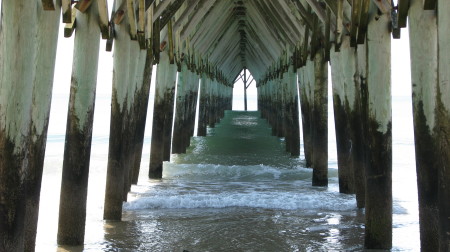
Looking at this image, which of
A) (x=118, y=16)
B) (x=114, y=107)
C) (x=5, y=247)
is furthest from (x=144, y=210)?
(x=5, y=247)

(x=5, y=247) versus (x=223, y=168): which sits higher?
(x=223, y=168)

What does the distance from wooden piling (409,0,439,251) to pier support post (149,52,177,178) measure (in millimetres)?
6294

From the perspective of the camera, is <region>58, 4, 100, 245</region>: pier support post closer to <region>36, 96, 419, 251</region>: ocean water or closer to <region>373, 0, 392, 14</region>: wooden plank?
→ <region>36, 96, 419, 251</region>: ocean water

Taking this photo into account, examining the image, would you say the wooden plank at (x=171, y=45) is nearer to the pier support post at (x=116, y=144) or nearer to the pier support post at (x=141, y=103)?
the pier support post at (x=141, y=103)

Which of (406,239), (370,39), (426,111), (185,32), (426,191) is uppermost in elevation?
(185,32)

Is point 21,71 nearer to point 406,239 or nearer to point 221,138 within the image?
point 406,239

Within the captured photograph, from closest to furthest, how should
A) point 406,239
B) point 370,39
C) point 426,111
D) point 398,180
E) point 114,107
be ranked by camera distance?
point 426,111 < point 370,39 < point 406,239 < point 114,107 < point 398,180

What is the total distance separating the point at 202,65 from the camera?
1773cm

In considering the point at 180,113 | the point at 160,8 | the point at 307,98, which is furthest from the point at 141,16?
the point at 180,113

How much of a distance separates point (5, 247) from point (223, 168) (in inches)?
301

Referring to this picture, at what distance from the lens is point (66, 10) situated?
4633 mm

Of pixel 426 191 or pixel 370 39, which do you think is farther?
pixel 370 39

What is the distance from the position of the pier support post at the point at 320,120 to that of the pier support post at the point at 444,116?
530cm

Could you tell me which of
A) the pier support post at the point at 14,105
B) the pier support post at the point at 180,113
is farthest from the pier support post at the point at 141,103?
the pier support post at the point at 180,113
